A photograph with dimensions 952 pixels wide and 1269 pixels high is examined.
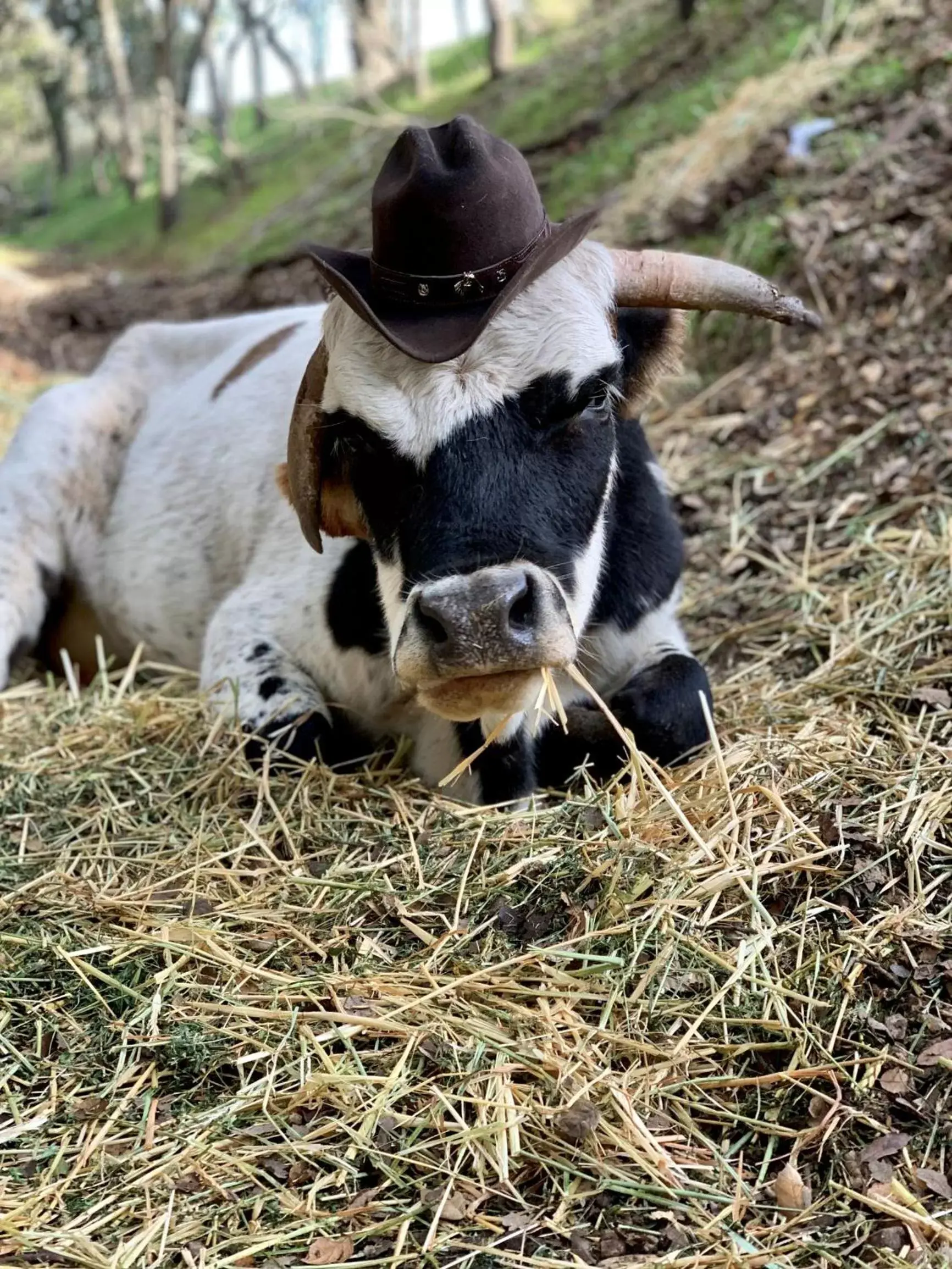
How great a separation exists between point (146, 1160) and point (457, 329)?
6.53 ft

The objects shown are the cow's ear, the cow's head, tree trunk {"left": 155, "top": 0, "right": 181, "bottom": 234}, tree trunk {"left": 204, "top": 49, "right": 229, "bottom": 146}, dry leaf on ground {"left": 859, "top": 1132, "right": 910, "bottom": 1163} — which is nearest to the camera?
dry leaf on ground {"left": 859, "top": 1132, "right": 910, "bottom": 1163}

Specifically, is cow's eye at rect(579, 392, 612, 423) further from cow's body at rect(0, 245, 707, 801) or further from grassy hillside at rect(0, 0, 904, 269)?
grassy hillside at rect(0, 0, 904, 269)

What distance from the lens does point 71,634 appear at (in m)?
5.78

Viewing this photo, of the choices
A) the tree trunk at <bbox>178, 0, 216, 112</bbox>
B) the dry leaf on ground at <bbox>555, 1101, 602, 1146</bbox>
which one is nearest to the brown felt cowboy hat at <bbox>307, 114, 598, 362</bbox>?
the dry leaf on ground at <bbox>555, 1101, 602, 1146</bbox>

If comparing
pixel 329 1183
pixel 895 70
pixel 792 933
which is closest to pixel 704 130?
pixel 895 70

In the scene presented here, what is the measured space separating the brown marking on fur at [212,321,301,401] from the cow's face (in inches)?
80.9

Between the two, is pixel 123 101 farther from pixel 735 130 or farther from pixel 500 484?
pixel 500 484

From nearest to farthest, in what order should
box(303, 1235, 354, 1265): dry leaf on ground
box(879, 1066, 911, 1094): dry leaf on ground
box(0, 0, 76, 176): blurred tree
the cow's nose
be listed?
box(303, 1235, 354, 1265): dry leaf on ground → box(879, 1066, 911, 1094): dry leaf on ground → the cow's nose → box(0, 0, 76, 176): blurred tree

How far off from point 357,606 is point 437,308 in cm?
115

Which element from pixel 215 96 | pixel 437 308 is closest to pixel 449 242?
pixel 437 308

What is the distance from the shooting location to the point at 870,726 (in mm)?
3754

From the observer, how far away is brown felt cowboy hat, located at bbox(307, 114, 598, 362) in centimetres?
323

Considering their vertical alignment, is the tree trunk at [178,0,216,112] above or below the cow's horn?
below

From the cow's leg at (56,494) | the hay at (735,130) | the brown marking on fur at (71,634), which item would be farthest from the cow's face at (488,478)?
the hay at (735,130)
